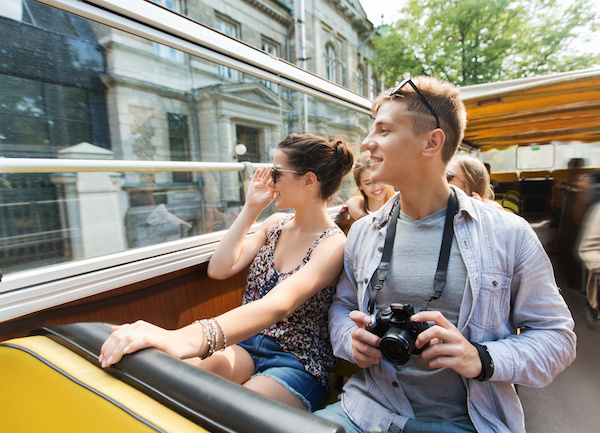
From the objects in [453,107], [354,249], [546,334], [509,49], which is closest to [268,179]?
[354,249]

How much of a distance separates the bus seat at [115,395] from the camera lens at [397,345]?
41 centimetres

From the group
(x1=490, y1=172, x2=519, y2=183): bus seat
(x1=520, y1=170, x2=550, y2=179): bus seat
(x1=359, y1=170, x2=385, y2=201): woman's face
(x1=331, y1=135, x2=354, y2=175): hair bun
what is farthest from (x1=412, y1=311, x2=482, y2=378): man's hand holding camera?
(x1=520, y1=170, x2=550, y2=179): bus seat

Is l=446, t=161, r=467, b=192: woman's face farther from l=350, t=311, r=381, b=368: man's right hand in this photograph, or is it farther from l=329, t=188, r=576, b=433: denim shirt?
l=350, t=311, r=381, b=368: man's right hand

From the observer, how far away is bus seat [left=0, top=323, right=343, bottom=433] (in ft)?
2.41

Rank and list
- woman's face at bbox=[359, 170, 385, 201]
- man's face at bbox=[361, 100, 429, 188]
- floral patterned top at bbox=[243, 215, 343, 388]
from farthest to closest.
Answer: woman's face at bbox=[359, 170, 385, 201] → floral patterned top at bbox=[243, 215, 343, 388] → man's face at bbox=[361, 100, 429, 188]

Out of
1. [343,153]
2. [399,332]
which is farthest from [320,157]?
[399,332]

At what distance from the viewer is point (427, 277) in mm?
1289

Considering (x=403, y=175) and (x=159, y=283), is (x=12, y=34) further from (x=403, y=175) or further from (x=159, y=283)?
(x=403, y=175)

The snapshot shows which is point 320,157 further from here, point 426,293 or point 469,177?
point 469,177

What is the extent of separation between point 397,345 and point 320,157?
1.14m

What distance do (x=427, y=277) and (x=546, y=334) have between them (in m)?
0.40

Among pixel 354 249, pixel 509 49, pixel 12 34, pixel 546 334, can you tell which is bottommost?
pixel 546 334

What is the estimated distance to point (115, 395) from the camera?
833 mm

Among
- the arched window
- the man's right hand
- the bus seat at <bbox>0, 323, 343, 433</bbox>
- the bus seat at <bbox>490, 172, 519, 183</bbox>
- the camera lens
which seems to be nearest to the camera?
the bus seat at <bbox>0, 323, 343, 433</bbox>
